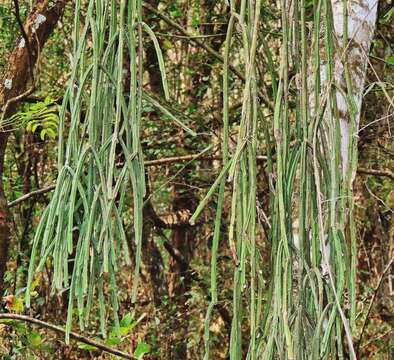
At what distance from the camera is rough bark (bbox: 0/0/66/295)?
2.09 meters

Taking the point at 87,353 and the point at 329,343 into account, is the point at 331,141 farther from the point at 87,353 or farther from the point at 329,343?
the point at 87,353

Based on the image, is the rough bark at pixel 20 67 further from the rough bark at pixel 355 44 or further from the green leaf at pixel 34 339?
the rough bark at pixel 355 44

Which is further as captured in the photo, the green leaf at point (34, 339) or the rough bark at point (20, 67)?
the green leaf at point (34, 339)

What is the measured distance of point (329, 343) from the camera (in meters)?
0.97

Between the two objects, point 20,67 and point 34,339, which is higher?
point 20,67

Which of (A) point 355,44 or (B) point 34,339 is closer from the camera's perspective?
(A) point 355,44

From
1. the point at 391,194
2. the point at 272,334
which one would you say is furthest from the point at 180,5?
the point at 272,334

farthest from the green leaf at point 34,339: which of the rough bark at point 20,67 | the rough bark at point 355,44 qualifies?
the rough bark at point 355,44

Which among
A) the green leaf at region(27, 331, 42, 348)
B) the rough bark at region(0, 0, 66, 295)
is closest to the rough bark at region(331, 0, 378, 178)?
the rough bark at region(0, 0, 66, 295)

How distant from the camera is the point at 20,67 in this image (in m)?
2.32

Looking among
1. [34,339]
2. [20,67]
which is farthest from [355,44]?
[34,339]

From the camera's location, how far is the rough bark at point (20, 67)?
2092 mm

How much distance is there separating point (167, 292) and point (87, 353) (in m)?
0.51

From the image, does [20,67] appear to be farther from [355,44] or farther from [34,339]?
[355,44]
